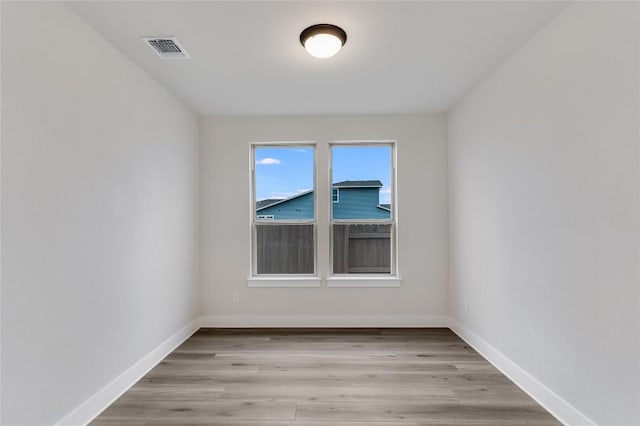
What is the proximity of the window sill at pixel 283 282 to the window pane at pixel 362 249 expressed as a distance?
33 centimetres

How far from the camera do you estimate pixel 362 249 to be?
4289mm

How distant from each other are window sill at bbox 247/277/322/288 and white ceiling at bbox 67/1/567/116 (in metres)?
2.12

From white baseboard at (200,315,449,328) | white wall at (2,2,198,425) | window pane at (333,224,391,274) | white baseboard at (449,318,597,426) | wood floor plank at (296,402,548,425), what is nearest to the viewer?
white wall at (2,2,198,425)

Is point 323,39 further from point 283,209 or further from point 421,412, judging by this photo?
point 421,412

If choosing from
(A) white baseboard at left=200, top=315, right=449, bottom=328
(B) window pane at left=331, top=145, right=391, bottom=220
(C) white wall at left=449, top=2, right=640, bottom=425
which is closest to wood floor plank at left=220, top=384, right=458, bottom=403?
(C) white wall at left=449, top=2, right=640, bottom=425

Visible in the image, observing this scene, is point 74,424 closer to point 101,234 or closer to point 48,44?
point 101,234

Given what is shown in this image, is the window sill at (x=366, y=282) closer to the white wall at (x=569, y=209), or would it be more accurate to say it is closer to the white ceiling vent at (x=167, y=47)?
the white wall at (x=569, y=209)

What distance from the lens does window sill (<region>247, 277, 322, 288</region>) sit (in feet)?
13.6

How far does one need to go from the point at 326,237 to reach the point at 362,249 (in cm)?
50

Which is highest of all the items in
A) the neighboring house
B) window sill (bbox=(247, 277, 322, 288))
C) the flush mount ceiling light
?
the flush mount ceiling light

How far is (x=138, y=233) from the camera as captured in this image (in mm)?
2818

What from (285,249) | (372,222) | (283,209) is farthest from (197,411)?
(372,222)

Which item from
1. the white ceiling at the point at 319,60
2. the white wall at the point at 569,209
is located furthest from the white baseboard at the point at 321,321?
the white ceiling at the point at 319,60

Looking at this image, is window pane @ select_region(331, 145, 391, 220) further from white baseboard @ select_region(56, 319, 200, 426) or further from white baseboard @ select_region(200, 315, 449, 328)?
white baseboard @ select_region(56, 319, 200, 426)
